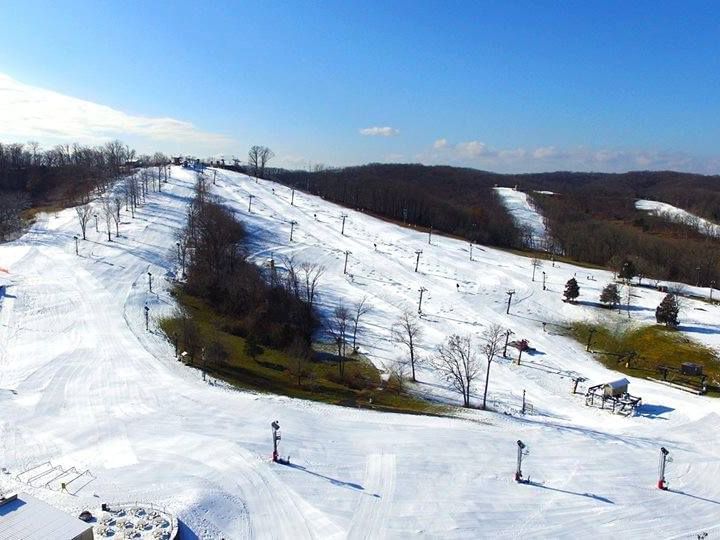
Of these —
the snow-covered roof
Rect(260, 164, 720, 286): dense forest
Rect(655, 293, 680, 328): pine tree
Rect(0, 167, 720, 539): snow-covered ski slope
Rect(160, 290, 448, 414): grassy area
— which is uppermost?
Rect(260, 164, 720, 286): dense forest

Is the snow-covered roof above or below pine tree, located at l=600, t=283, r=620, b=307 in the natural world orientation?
below

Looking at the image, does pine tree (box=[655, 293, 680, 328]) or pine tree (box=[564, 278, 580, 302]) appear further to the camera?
Answer: pine tree (box=[564, 278, 580, 302])

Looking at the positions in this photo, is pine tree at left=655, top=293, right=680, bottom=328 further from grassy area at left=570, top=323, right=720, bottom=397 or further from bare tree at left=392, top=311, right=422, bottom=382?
bare tree at left=392, top=311, right=422, bottom=382

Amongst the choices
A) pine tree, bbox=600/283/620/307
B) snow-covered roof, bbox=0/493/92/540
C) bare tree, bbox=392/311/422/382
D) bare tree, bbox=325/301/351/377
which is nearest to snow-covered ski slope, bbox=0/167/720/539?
bare tree, bbox=392/311/422/382

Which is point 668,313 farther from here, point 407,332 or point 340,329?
point 340,329

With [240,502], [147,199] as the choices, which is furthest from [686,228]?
[240,502]

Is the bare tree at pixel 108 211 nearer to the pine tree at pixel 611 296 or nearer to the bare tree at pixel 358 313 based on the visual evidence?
the bare tree at pixel 358 313

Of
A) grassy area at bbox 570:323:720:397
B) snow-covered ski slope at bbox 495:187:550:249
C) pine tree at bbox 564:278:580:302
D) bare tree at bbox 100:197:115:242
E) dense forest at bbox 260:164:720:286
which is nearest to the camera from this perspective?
grassy area at bbox 570:323:720:397

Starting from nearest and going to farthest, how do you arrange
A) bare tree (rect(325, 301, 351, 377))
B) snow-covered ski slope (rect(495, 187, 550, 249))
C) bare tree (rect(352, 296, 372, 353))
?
bare tree (rect(325, 301, 351, 377)) < bare tree (rect(352, 296, 372, 353)) < snow-covered ski slope (rect(495, 187, 550, 249))
